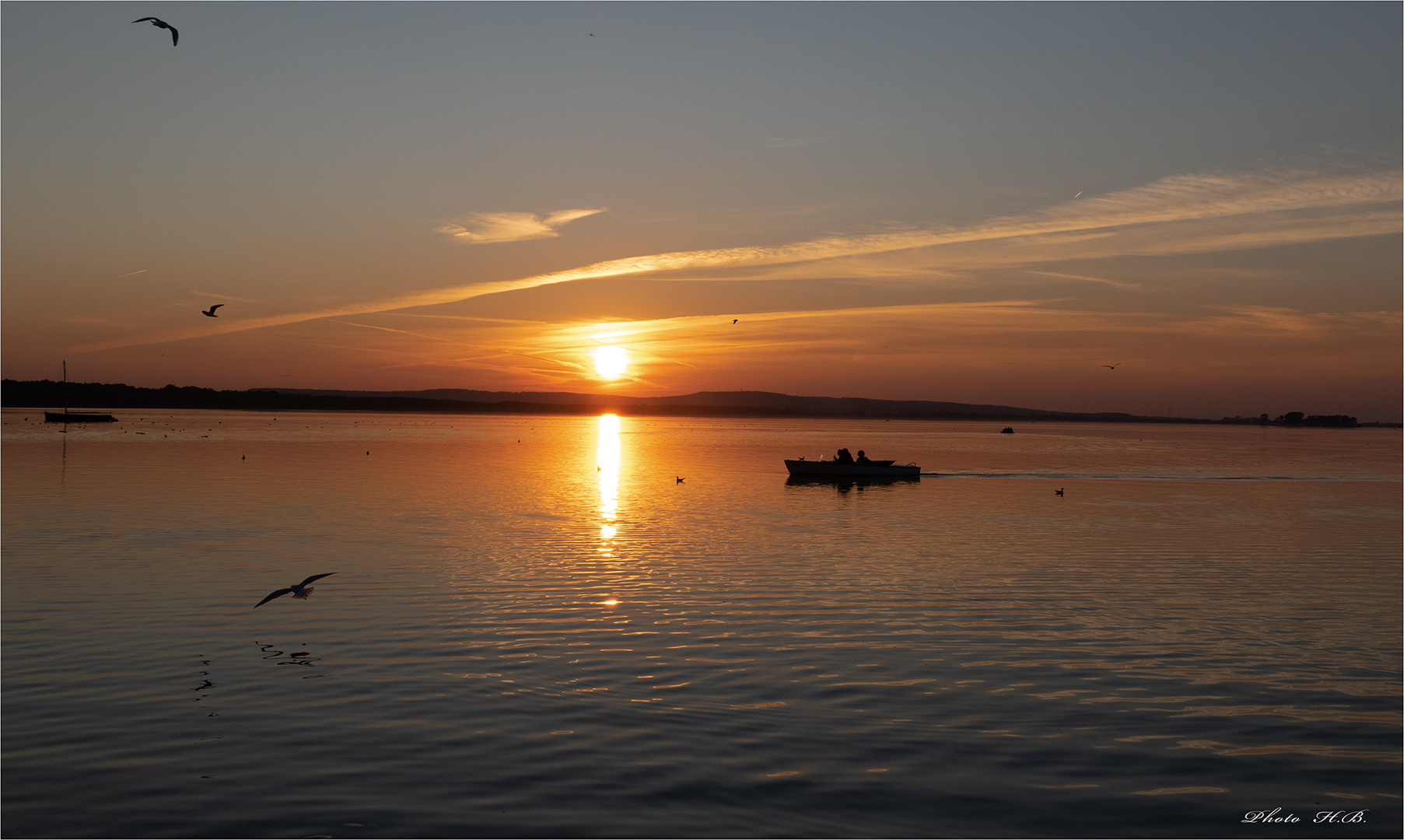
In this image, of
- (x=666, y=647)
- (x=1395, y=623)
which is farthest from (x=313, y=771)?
(x=1395, y=623)

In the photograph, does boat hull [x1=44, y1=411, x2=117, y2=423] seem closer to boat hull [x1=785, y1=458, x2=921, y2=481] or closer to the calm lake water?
boat hull [x1=785, y1=458, x2=921, y2=481]

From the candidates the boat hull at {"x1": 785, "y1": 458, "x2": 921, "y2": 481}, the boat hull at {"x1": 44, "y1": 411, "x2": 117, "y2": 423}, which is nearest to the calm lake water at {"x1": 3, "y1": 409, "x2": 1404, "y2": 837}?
the boat hull at {"x1": 785, "y1": 458, "x2": 921, "y2": 481}

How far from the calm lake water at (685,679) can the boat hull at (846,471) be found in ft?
98.3

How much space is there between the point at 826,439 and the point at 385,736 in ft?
563

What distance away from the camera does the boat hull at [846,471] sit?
70688 millimetres

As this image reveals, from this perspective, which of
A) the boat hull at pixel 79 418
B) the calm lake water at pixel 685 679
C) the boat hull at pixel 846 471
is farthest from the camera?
the boat hull at pixel 79 418

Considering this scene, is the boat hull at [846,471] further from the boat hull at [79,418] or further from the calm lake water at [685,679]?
the boat hull at [79,418]

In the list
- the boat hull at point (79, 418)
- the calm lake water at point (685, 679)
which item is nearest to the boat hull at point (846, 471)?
the calm lake water at point (685, 679)

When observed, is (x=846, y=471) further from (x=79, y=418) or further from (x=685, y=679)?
(x=79, y=418)

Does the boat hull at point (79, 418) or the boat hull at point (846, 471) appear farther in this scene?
the boat hull at point (79, 418)

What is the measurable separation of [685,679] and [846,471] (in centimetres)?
5545

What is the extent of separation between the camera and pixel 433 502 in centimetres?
4781

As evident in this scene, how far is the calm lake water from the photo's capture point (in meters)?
11.3

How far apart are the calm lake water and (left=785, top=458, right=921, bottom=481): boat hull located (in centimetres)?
2997
